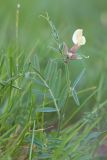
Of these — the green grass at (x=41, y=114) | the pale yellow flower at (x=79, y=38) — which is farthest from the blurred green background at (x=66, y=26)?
the pale yellow flower at (x=79, y=38)

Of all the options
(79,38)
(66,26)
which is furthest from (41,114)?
(66,26)

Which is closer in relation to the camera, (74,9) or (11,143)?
(11,143)

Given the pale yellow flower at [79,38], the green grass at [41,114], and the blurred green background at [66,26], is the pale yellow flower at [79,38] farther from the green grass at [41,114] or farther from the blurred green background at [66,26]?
the blurred green background at [66,26]

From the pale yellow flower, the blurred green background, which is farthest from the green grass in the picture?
the blurred green background

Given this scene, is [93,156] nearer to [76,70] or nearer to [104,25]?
[76,70]

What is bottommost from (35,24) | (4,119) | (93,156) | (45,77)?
(93,156)

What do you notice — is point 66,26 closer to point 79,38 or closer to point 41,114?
point 41,114

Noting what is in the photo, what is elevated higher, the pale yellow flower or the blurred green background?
the blurred green background

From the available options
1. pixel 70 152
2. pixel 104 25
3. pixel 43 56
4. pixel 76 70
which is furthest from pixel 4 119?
pixel 104 25

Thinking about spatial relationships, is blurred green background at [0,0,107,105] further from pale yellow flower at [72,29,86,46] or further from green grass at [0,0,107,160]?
pale yellow flower at [72,29,86,46]
